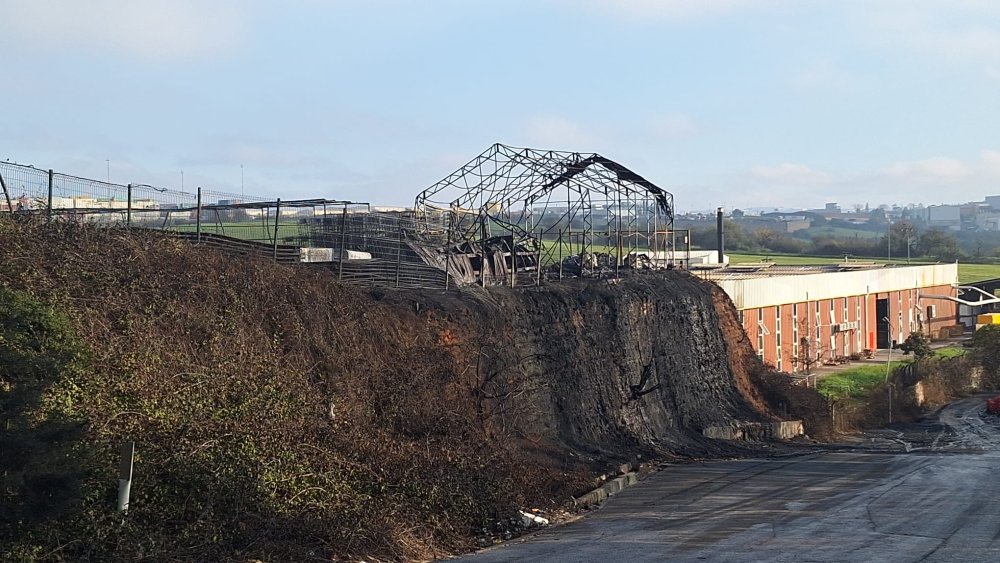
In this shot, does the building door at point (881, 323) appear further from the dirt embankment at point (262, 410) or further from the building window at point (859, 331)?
the dirt embankment at point (262, 410)

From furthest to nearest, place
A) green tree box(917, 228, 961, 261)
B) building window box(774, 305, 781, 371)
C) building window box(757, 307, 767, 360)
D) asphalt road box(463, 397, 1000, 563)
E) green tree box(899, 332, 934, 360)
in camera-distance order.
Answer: green tree box(917, 228, 961, 261) < green tree box(899, 332, 934, 360) < building window box(774, 305, 781, 371) < building window box(757, 307, 767, 360) < asphalt road box(463, 397, 1000, 563)

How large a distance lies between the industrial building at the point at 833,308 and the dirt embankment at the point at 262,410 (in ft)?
82.2

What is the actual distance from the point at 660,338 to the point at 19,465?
2794cm

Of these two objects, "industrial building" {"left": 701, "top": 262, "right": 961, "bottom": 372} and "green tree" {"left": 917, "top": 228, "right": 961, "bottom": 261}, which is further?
"green tree" {"left": 917, "top": 228, "right": 961, "bottom": 261}

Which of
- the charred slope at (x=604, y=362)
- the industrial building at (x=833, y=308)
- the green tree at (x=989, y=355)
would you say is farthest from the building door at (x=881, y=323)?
the charred slope at (x=604, y=362)

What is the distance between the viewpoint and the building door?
69750 mm

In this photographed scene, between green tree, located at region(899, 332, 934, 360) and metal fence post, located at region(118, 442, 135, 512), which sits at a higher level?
metal fence post, located at region(118, 442, 135, 512)

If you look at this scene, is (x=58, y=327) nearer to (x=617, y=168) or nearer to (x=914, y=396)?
(x=617, y=168)

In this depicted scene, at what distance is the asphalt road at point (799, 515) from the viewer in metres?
16.5

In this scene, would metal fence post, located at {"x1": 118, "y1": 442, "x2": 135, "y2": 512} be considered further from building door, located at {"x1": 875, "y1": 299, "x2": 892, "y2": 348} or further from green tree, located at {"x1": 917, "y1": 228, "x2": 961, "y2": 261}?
green tree, located at {"x1": 917, "y1": 228, "x2": 961, "y2": 261}

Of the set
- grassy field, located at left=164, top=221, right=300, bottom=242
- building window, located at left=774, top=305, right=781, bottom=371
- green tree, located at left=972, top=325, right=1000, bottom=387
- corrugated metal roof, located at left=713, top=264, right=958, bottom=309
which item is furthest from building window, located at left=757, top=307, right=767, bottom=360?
grassy field, located at left=164, top=221, right=300, bottom=242

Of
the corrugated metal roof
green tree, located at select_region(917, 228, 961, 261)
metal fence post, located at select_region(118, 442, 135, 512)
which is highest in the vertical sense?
green tree, located at select_region(917, 228, 961, 261)

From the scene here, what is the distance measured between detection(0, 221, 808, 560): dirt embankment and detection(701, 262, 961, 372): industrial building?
25.1 metres

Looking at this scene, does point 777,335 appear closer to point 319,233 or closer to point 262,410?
point 319,233
